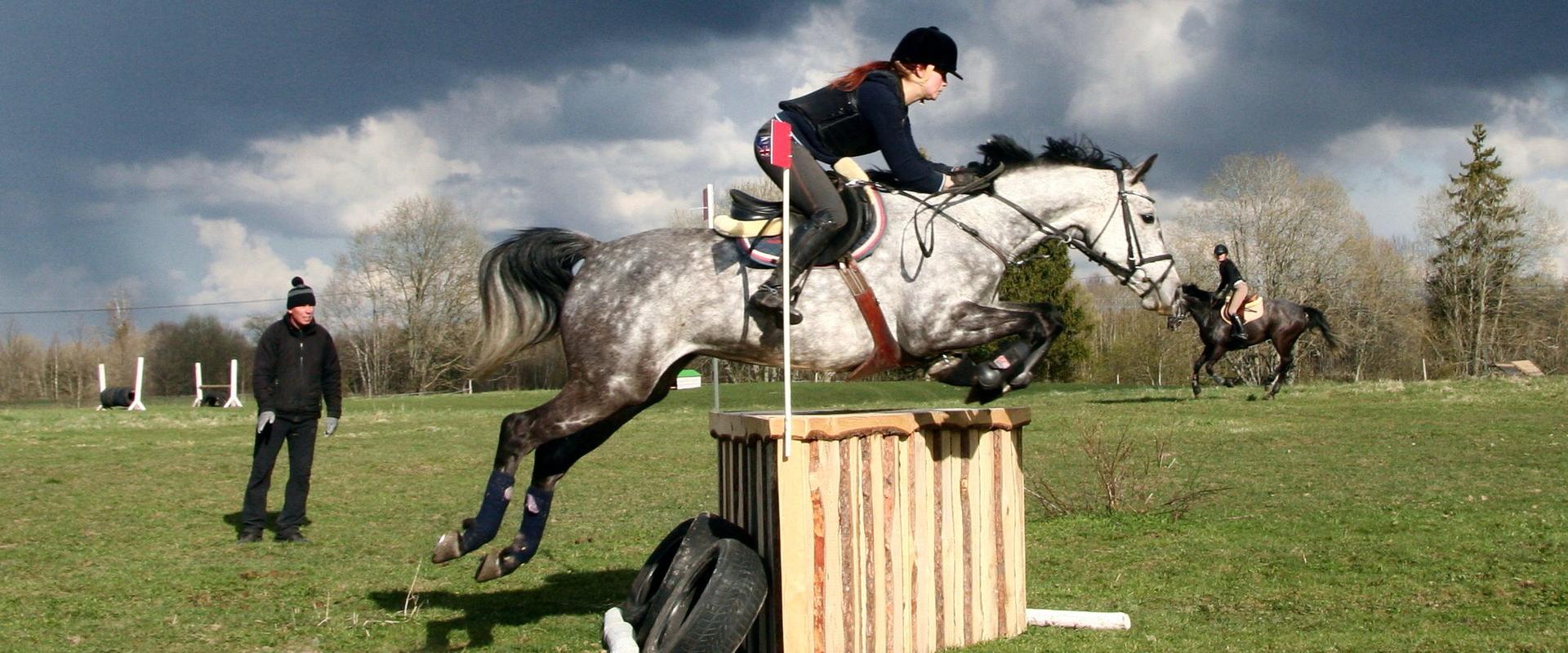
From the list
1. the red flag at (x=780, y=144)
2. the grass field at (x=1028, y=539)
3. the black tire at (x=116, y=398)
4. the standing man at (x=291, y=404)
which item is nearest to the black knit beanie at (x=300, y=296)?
the standing man at (x=291, y=404)

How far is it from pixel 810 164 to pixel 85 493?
33.0 ft

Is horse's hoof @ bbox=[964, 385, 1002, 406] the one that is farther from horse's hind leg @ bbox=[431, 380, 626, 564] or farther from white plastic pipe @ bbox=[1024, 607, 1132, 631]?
horse's hind leg @ bbox=[431, 380, 626, 564]

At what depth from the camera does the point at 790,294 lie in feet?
15.8

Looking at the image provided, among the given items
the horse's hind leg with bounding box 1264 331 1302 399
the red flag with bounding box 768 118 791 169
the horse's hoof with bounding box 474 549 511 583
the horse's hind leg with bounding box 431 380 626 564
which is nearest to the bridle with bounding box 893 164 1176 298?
the red flag with bounding box 768 118 791 169

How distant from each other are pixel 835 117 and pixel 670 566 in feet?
6.86

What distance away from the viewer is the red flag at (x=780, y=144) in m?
4.67

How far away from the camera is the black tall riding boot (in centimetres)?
475

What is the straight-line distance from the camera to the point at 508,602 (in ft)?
21.7

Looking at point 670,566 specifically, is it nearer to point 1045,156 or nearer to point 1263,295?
point 1045,156

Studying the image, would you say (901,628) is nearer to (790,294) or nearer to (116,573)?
(790,294)

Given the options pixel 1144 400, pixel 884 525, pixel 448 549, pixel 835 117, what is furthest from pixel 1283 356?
pixel 448 549

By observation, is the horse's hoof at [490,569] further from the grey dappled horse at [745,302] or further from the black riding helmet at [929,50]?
the black riding helmet at [929,50]

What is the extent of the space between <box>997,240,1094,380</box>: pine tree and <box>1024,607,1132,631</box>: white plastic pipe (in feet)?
84.1

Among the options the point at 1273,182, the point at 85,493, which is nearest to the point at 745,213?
the point at 85,493
